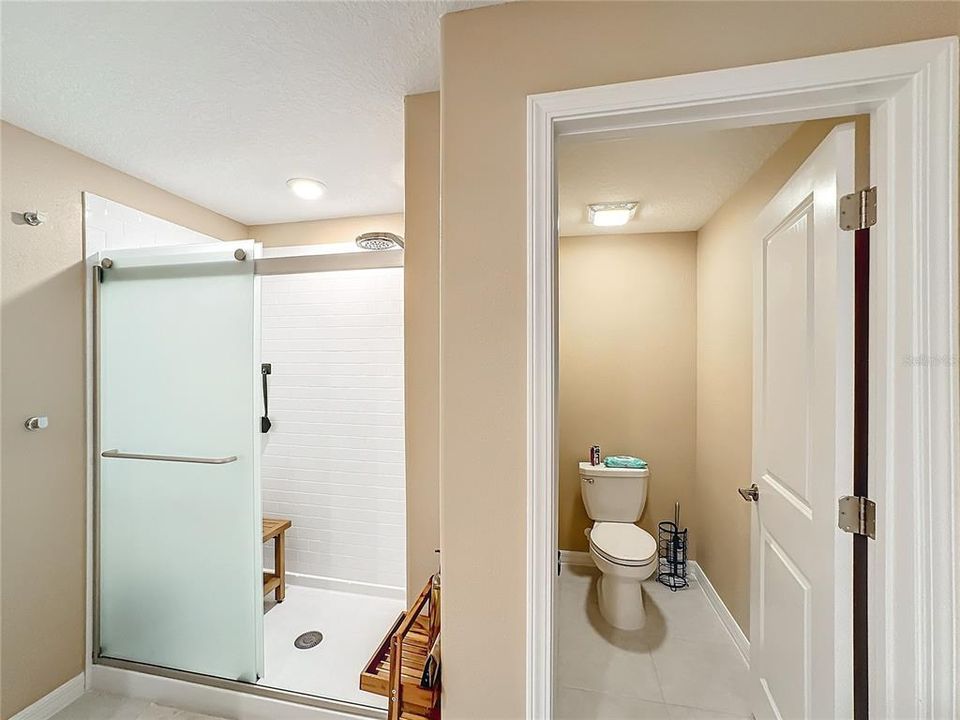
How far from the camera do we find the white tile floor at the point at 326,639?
176 centimetres

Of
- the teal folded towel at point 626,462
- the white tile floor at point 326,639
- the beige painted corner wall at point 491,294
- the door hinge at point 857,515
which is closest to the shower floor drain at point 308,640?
the white tile floor at point 326,639

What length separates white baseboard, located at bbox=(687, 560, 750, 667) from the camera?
1990 mm

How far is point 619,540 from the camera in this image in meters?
2.38

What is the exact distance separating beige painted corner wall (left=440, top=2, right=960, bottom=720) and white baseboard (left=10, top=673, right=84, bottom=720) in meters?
1.78

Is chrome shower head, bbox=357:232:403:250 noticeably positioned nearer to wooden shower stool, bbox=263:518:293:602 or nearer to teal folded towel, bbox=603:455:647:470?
wooden shower stool, bbox=263:518:293:602

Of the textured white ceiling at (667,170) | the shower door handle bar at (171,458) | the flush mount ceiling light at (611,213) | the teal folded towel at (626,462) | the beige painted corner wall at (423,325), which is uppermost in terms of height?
the textured white ceiling at (667,170)

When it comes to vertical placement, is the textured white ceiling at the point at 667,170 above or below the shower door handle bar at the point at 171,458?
above

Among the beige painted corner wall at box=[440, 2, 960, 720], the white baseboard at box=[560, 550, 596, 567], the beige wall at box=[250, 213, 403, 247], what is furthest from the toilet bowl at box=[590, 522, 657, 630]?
the beige wall at box=[250, 213, 403, 247]

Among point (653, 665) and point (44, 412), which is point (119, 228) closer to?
point (44, 412)

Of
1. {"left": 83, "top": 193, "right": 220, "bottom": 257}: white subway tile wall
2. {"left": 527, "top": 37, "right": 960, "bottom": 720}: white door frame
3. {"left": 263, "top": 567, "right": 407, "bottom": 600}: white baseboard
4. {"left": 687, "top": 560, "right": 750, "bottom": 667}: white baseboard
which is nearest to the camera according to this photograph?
{"left": 527, "top": 37, "right": 960, "bottom": 720}: white door frame

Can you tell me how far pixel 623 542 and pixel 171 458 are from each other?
89.8 inches

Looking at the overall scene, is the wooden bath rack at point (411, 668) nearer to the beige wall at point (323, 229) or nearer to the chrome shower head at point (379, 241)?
the chrome shower head at point (379, 241)

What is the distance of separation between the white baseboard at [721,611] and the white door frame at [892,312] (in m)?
1.27

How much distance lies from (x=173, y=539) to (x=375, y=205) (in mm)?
1975
